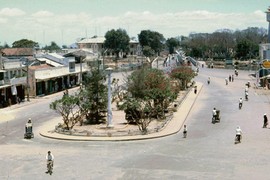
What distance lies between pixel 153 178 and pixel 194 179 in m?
1.91

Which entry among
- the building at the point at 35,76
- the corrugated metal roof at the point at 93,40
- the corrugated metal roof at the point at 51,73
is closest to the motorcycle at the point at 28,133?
the building at the point at 35,76

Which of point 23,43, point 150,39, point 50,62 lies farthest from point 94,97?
point 150,39

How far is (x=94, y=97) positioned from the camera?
38.8m

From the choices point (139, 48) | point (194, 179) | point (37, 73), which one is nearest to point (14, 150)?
point (194, 179)

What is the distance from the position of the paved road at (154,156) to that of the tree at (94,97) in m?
4.23

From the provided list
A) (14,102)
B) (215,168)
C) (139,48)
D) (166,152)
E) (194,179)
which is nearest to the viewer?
(194,179)

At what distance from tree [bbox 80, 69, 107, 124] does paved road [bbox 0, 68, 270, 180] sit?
4.23 metres

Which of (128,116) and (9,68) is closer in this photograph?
(128,116)

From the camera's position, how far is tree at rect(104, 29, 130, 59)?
447 feet

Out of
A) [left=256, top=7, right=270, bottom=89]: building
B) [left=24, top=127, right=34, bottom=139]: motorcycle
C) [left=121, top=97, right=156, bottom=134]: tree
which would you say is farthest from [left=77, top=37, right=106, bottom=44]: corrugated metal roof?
[left=24, top=127, right=34, bottom=139]: motorcycle

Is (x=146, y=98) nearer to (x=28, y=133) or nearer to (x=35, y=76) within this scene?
(x=28, y=133)

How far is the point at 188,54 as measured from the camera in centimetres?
17825

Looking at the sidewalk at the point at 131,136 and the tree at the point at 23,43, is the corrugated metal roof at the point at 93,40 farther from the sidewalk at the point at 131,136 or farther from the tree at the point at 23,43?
the sidewalk at the point at 131,136

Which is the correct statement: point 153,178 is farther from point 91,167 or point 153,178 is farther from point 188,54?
point 188,54
